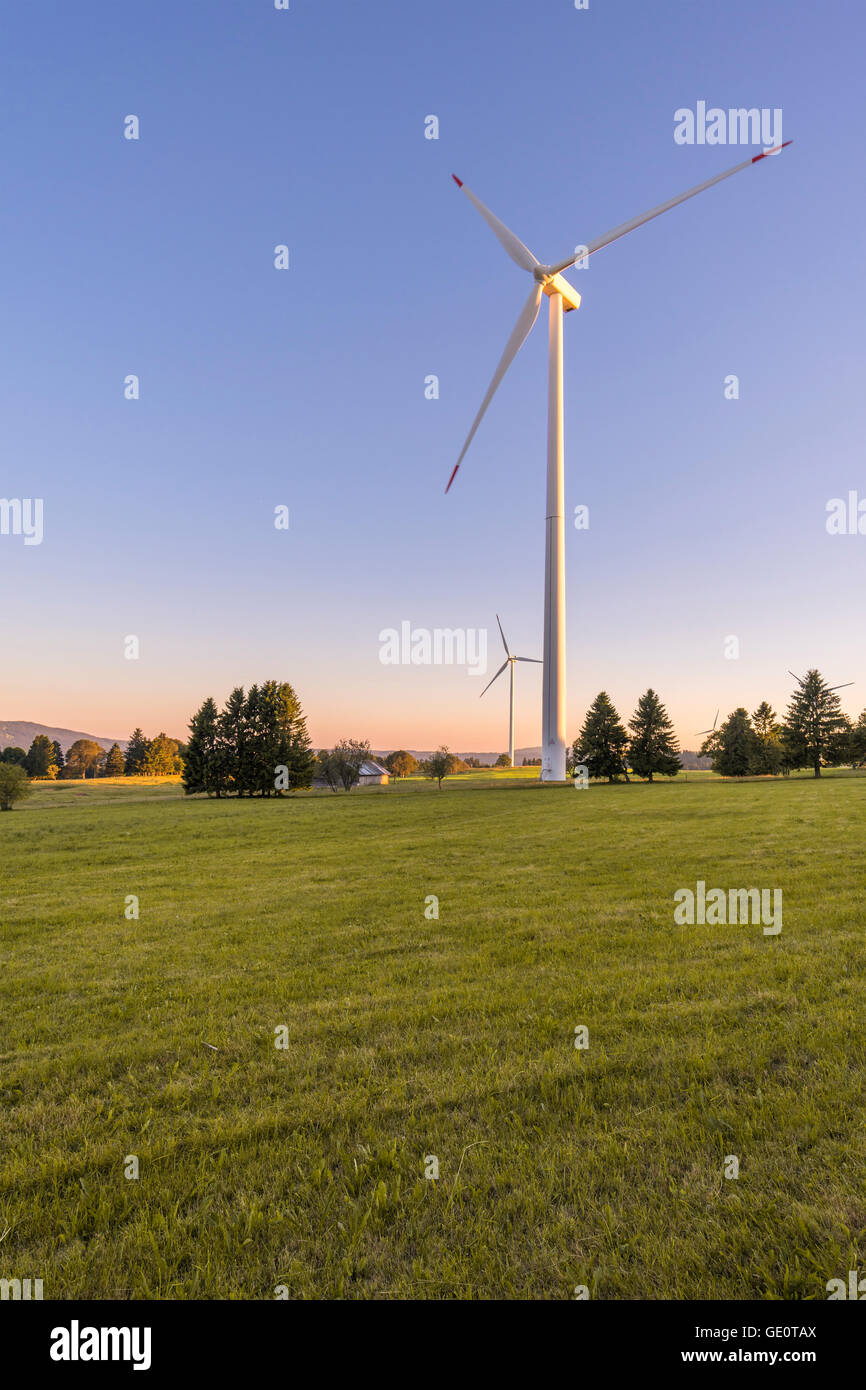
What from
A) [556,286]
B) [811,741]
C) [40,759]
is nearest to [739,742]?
[811,741]

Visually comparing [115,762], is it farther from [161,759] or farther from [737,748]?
[737,748]

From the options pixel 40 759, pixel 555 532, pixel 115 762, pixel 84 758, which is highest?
pixel 555 532

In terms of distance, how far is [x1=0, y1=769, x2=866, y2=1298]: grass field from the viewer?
11.0ft

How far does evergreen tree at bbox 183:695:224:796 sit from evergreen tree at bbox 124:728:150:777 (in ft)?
215

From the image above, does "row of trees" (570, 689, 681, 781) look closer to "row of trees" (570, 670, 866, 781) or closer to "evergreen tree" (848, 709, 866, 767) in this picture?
"row of trees" (570, 670, 866, 781)

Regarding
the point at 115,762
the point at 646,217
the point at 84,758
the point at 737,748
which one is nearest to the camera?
the point at 646,217

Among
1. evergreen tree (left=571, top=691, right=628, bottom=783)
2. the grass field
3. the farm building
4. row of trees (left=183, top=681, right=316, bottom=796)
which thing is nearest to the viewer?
the grass field

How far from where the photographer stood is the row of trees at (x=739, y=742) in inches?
3157

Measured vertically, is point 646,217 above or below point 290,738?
above

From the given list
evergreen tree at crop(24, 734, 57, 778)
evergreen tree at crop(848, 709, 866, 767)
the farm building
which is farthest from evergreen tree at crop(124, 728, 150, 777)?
evergreen tree at crop(848, 709, 866, 767)

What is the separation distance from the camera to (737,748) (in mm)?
88312

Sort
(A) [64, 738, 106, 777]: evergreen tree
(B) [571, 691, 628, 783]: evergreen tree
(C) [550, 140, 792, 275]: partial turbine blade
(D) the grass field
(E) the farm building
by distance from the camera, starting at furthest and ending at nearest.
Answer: (A) [64, 738, 106, 777]: evergreen tree → (E) the farm building → (B) [571, 691, 628, 783]: evergreen tree → (C) [550, 140, 792, 275]: partial turbine blade → (D) the grass field

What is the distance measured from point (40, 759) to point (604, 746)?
121 meters
